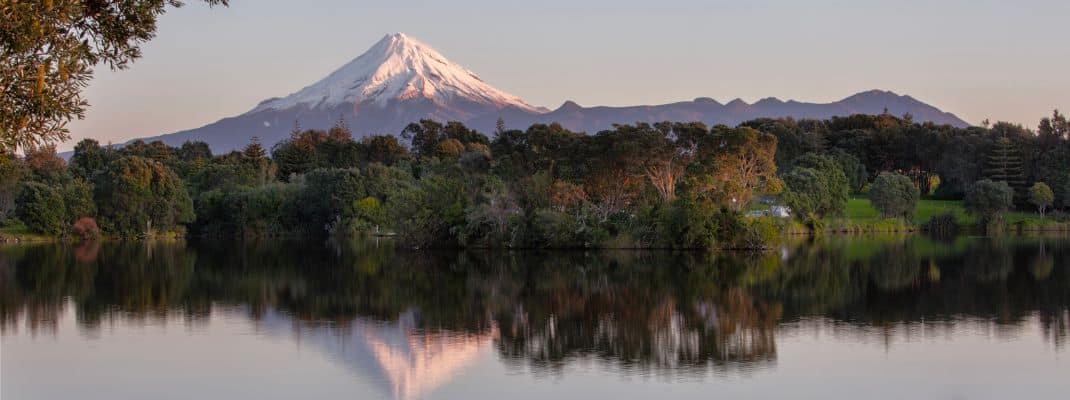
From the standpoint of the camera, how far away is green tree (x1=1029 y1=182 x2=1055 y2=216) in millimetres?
77375

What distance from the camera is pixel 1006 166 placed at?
8488 centimetres

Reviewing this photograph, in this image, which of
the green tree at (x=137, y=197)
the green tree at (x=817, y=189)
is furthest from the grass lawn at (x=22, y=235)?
the green tree at (x=817, y=189)

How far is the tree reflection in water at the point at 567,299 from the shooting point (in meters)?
22.5

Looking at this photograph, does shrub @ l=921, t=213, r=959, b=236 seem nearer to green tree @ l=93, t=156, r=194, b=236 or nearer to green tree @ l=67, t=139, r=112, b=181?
green tree @ l=93, t=156, r=194, b=236

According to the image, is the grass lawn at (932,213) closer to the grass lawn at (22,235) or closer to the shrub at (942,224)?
the shrub at (942,224)

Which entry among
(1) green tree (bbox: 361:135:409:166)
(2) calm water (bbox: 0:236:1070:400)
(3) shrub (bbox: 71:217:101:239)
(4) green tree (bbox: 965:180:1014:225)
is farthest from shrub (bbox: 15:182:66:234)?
(4) green tree (bbox: 965:180:1014:225)

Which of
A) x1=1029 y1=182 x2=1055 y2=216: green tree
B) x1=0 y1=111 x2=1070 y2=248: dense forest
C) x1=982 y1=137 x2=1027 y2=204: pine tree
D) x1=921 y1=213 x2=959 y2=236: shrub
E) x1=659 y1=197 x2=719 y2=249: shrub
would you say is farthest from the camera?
x1=982 y1=137 x2=1027 y2=204: pine tree

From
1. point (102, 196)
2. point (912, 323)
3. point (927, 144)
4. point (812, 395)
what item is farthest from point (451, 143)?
point (812, 395)

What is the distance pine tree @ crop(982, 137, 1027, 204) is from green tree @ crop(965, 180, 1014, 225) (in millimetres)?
6821

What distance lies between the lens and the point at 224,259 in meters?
54.0

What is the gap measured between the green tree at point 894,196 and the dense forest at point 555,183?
13 centimetres

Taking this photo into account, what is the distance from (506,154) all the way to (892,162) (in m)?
52.1

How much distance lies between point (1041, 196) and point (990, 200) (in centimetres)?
429

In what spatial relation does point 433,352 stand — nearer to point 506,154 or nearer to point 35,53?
point 35,53
